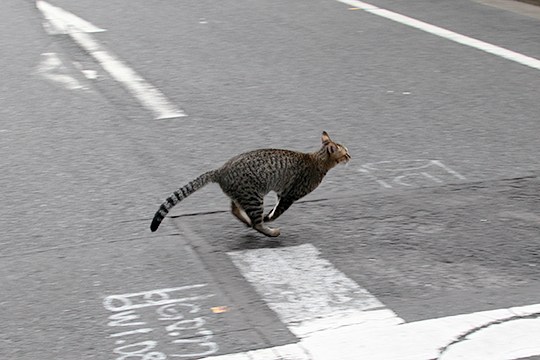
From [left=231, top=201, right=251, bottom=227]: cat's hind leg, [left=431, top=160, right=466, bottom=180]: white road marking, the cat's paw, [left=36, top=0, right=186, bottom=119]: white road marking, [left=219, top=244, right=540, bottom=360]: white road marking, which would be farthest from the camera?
[left=36, top=0, right=186, bottom=119]: white road marking

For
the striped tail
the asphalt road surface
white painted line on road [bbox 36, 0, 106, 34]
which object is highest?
the striped tail

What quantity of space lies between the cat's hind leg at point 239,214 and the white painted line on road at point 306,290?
0.33 metres

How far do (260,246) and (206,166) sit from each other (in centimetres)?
168

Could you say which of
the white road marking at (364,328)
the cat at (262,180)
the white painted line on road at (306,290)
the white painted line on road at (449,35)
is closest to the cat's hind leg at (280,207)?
the cat at (262,180)

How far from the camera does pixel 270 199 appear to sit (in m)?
7.43

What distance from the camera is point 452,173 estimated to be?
7.87 metres

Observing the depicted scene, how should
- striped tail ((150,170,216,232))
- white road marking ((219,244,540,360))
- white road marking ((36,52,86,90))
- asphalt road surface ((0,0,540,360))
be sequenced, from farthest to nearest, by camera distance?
1. white road marking ((36,52,86,90))
2. striped tail ((150,170,216,232))
3. asphalt road surface ((0,0,540,360))
4. white road marking ((219,244,540,360))

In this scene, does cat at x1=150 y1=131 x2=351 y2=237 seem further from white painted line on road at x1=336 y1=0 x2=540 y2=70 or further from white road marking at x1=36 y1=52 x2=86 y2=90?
white painted line on road at x1=336 y1=0 x2=540 y2=70

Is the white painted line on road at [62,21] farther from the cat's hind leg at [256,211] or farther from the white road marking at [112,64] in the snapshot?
the cat's hind leg at [256,211]

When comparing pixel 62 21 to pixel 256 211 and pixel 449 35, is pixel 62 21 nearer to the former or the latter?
pixel 449 35

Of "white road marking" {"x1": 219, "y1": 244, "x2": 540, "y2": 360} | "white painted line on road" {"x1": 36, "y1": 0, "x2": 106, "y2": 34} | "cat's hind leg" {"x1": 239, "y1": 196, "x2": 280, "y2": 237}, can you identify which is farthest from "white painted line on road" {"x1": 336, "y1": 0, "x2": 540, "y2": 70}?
"white road marking" {"x1": 219, "y1": 244, "x2": 540, "y2": 360}

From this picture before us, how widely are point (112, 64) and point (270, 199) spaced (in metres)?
4.64

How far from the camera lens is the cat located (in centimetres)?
656

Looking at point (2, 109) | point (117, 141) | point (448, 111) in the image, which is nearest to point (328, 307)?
point (117, 141)
